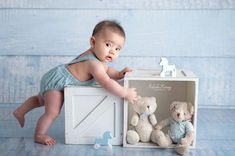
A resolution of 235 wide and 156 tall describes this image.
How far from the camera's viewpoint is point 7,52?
1752mm

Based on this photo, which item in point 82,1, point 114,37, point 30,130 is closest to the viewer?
point 114,37

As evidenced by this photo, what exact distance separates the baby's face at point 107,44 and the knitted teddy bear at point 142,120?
163mm

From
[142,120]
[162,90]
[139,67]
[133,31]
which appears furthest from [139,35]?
[142,120]

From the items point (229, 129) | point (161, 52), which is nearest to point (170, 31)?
point (161, 52)

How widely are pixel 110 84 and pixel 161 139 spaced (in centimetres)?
22

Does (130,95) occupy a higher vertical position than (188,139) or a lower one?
higher

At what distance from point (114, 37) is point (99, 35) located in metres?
0.05

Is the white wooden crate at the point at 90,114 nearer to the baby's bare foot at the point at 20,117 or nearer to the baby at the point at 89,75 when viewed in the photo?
the baby at the point at 89,75

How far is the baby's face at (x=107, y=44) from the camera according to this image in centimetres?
117

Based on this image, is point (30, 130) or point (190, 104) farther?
point (30, 130)

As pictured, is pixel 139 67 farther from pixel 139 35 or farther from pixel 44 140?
pixel 44 140

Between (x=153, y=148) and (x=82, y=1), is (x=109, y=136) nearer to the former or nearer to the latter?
(x=153, y=148)

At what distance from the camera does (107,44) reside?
119cm

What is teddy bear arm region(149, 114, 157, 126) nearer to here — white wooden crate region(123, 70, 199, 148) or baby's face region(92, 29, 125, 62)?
white wooden crate region(123, 70, 199, 148)
